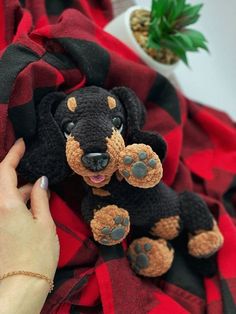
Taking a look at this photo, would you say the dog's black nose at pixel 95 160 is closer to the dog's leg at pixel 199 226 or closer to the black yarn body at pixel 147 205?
the black yarn body at pixel 147 205

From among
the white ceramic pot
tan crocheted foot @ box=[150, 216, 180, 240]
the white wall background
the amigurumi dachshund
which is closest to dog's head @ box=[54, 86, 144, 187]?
the amigurumi dachshund

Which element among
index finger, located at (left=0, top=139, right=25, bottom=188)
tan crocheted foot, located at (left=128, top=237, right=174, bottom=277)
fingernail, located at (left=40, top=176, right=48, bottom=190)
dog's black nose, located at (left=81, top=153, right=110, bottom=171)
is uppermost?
dog's black nose, located at (left=81, top=153, right=110, bottom=171)

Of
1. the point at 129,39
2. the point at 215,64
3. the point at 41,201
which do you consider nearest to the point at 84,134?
the point at 41,201

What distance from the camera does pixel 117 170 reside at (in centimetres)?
59

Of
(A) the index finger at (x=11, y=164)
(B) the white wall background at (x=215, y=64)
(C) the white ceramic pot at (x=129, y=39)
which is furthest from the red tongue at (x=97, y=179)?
(B) the white wall background at (x=215, y=64)

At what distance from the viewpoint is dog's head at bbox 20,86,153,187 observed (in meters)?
0.54

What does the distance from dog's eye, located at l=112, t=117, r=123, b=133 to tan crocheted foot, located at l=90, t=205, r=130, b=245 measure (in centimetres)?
11

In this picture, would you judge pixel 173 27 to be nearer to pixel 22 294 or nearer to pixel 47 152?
pixel 47 152

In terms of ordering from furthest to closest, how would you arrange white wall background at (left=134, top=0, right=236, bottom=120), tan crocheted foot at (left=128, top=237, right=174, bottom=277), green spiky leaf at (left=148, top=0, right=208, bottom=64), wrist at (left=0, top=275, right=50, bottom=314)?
white wall background at (left=134, top=0, right=236, bottom=120)
green spiky leaf at (left=148, top=0, right=208, bottom=64)
tan crocheted foot at (left=128, top=237, right=174, bottom=277)
wrist at (left=0, top=275, right=50, bottom=314)

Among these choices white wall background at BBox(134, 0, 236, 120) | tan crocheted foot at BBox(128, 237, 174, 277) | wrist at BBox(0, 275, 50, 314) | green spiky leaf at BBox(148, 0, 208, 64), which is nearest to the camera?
wrist at BBox(0, 275, 50, 314)

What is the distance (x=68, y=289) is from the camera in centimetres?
62

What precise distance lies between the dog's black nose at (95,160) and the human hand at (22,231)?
0.10 meters

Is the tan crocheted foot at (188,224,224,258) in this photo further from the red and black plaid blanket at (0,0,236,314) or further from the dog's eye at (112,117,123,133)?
the dog's eye at (112,117,123,133)

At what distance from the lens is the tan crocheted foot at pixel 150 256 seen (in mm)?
642
